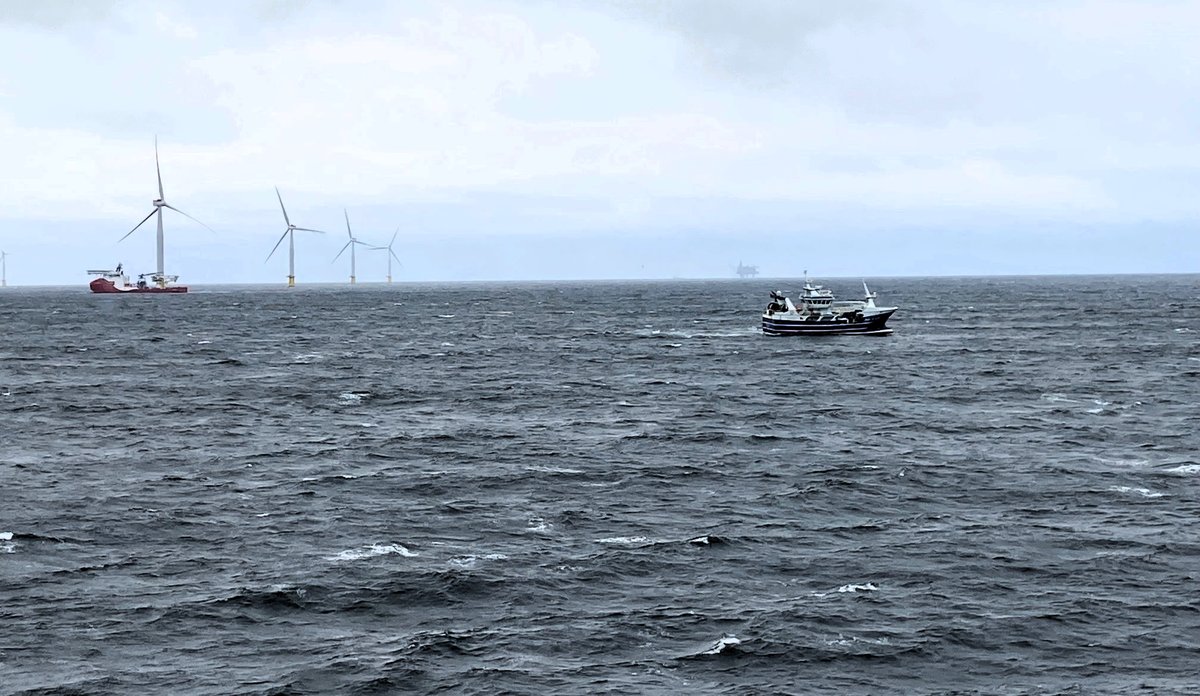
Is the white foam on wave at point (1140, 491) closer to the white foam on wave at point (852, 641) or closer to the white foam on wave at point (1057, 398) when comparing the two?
the white foam on wave at point (852, 641)

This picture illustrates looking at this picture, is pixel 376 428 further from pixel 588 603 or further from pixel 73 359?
pixel 73 359

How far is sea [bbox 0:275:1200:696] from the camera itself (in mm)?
34094

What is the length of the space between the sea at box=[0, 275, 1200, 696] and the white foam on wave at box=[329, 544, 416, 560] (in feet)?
0.82

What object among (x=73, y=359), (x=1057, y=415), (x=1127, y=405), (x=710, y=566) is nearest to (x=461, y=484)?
(x=710, y=566)

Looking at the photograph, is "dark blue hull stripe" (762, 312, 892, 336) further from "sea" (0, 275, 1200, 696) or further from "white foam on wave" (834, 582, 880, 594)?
"white foam on wave" (834, 582, 880, 594)

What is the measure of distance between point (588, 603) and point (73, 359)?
4239 inches

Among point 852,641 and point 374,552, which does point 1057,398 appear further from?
point 374,552

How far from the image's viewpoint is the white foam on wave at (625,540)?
4669 cm

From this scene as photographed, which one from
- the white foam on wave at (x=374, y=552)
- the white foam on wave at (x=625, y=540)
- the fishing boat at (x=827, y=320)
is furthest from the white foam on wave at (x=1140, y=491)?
the fishing boat at (x=827, y=320)

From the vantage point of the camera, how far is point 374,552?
45344 millimetres

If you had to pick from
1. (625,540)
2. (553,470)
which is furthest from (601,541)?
(553,470)

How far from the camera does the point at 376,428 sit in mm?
77812

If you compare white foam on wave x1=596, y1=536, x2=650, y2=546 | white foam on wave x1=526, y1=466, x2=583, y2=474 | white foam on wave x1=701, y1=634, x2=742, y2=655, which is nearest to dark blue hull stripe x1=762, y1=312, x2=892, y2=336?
white foam on wave x1=526, y1=466, x2=583, y2=474

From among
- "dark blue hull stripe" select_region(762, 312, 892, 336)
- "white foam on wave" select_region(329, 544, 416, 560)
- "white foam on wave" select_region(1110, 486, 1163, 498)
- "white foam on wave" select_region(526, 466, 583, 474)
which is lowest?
"white foam on wave" select_region(329, 544, 416, 560)
